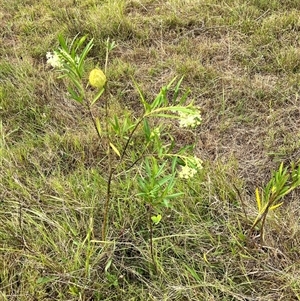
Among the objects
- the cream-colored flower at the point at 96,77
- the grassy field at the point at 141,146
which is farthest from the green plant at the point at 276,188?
the cream-colored flower at the point at 96,77

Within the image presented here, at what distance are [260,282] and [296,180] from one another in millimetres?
443

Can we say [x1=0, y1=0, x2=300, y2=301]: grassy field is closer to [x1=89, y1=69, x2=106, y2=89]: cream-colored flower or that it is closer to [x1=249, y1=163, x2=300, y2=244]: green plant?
[x1=249, y1=163, x2=300, y2=244]: green plant

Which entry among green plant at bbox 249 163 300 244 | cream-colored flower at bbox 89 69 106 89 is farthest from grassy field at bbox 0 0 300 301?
cream-colored flower at bbox 89 69 106 89

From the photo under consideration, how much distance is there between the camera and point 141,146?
2.32 metres

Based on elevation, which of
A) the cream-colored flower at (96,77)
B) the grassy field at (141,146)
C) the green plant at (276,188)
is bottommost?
the grassy field at (141,146)

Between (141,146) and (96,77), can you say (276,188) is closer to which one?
(96,77)

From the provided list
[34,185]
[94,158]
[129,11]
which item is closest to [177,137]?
[94,158]

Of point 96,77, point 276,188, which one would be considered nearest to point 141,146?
point 276,188

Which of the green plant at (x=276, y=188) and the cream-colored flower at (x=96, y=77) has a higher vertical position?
the cream-colored flower at (x=96, y=77)

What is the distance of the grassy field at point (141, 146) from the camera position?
5.68 ft

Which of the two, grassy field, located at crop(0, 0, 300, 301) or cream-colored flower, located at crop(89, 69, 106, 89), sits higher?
cream-colored flower, located at crop(89, 69, 106, 89)

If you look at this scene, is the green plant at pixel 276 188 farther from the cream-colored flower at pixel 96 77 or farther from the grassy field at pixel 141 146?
the cream-colored flower at pixel 96 77

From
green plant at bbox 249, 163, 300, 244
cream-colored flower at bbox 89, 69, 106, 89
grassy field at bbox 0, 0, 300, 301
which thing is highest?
cream-colored flower at bbox 89, 69, 106, 89

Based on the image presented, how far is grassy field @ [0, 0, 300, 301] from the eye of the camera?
5.68ft
